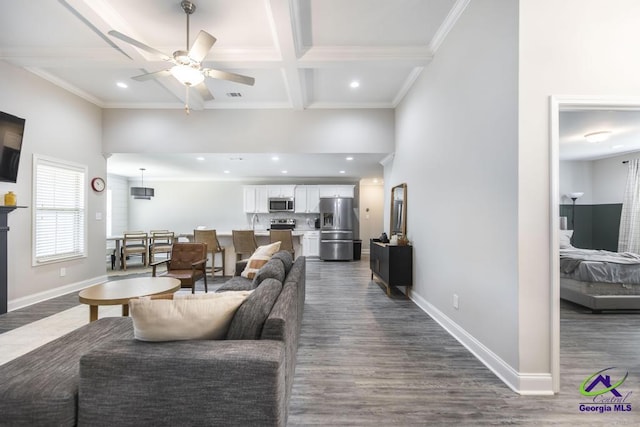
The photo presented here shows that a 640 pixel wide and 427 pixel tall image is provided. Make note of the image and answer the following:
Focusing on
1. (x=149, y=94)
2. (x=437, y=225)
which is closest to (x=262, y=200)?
(x=149, y=94)

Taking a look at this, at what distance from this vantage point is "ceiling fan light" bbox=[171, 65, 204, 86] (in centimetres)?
258

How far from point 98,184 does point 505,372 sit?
6.16 metres

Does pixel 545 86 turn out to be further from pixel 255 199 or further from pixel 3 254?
pixel 255 199

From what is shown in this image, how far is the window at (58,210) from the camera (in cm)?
385

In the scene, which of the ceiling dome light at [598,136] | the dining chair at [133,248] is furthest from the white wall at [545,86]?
the dining chair at [133,248]

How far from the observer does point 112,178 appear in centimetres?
824

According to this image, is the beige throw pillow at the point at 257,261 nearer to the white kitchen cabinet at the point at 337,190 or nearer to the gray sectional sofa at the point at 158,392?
the gray sectional sofa at the point at 158,392

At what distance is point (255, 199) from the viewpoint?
846cm

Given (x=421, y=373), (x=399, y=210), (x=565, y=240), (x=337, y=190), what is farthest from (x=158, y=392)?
(x=337, y=190)

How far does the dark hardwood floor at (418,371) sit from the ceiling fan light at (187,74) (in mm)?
2736

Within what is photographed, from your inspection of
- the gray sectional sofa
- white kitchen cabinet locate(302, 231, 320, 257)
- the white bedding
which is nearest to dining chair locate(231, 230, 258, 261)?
white kitchen cabinet locate(302, 231, 320, 257)

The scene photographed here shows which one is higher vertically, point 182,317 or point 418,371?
point 182,317

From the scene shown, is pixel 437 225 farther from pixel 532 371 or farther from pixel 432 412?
pixel 432 412

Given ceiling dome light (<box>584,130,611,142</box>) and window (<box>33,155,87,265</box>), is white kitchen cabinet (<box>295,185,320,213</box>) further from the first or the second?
ceiling dome light (<box>584,130,611,142</box>)
